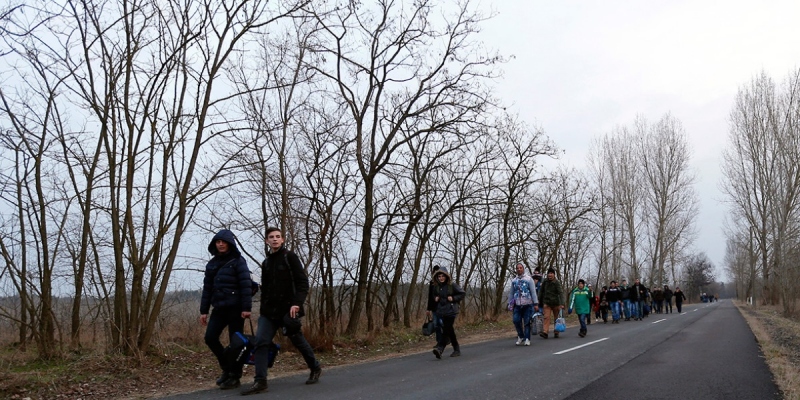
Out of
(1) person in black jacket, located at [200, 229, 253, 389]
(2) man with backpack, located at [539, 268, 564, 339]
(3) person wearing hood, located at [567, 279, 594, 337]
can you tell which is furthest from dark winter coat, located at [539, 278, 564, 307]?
(1) person in black jacket, located at [200, 229, 253, 389]

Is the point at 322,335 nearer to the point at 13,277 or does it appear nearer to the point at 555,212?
the point at 13,277

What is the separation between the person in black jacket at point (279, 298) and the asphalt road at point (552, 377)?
573 millimetres

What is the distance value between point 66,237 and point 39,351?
2026mm

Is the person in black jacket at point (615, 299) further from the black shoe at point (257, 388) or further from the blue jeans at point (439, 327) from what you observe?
the black shoe at point (257, 388)

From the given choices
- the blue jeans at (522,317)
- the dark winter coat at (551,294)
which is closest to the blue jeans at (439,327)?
the blue jeans at (522,317)

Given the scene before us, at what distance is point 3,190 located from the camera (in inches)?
375

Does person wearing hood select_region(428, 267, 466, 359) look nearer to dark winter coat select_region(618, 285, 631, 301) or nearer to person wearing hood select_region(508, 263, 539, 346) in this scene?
person wearing hood select_region(508, 263, 539, 346)

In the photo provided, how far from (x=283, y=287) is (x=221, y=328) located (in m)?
0.88

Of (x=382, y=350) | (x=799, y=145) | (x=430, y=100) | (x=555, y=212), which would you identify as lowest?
(x=382, y=350)

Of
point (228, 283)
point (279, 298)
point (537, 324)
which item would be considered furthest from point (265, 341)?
point (537, 324)

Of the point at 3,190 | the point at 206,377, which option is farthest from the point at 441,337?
the point at 3,190

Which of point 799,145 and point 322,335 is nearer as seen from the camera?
point 322,335

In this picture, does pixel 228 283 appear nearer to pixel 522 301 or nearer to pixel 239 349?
pixel 239 349

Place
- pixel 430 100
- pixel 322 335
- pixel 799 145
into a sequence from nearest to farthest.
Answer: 1. pixel 322 335
2. pixel 430 100
3. pixel 799 145
